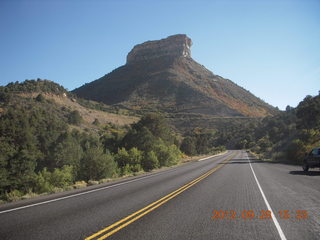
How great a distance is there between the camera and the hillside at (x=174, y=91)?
410 ft

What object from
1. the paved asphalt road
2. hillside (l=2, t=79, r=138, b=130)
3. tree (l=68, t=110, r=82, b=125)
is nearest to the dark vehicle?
the paved asphalt road

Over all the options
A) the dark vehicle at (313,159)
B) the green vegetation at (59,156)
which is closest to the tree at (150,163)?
the green vegetation at (59,156)

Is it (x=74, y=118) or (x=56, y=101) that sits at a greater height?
(x=56, y=101)

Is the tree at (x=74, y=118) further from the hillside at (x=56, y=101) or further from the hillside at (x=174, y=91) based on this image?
the hillside at (x=174, y=91)

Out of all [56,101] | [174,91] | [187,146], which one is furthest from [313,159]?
[174,91]

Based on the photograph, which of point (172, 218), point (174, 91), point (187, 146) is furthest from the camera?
point (174, 91)

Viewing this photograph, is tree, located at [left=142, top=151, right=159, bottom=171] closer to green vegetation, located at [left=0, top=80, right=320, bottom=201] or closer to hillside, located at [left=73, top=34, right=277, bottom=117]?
green vegetation, located at [left=0, top=80, right=320, bottom=201]

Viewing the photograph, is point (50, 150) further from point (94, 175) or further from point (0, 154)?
point (94, 175)

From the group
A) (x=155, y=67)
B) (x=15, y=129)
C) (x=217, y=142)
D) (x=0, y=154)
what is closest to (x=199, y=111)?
(x=217, y=142)

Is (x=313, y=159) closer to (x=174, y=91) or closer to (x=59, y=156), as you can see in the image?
(x=59, y=156)

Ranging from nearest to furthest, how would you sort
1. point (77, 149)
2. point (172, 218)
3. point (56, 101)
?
point (172, 218)
point (77, 149)
point (56, 101)

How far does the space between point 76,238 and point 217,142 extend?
5325 inches

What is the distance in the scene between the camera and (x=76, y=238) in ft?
16.2

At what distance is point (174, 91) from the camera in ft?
446
